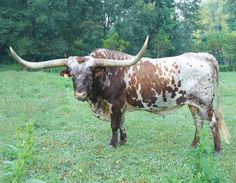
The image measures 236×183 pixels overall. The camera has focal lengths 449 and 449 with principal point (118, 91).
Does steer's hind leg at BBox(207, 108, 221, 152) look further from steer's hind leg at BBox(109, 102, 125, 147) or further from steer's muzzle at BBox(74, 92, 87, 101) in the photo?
steer's muzzle at BBox(74, 92, 87, 101)

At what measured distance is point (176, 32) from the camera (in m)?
44.2

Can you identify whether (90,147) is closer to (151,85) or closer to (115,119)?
(115,119)

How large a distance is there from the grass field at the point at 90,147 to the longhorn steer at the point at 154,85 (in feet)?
2.11

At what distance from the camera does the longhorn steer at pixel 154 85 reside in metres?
7.55

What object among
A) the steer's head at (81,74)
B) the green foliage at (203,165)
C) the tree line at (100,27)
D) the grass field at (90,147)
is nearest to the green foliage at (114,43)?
the tree line at (100,27)

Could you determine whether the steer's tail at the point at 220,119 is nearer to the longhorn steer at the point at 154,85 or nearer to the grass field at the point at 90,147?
the longhorn steer at the point at 154,85

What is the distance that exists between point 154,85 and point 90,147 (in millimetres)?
1567

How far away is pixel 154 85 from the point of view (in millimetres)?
7660

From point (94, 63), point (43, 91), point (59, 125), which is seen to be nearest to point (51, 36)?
point (43, 91)

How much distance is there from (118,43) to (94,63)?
31008 millimetres

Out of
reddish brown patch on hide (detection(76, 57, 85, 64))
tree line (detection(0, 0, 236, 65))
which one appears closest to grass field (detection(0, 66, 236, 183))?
reddish brown patch on hide (detection(76, 57, 85, 64))

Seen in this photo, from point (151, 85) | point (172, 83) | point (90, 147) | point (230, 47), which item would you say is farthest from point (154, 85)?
point (230, 47)

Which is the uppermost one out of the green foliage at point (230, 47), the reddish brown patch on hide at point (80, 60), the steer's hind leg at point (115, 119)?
the reddish brown patch on hide at point (80, 60)

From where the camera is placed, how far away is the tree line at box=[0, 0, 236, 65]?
110ft
